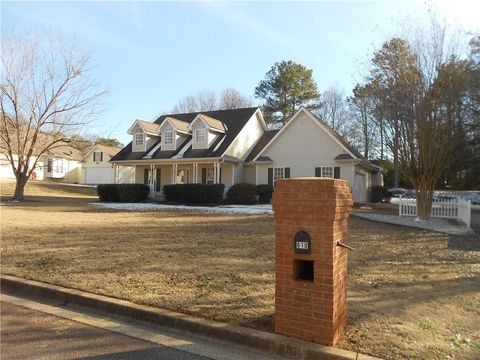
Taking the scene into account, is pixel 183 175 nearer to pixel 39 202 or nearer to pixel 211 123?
pixel 211 123

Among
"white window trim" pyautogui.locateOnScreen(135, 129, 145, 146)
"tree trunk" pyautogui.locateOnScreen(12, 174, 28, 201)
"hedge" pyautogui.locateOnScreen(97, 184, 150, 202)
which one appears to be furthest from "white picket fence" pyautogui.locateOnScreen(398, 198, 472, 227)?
"tree trunk" pyautogui.locateOnScreen(12, 174, 28, 201)

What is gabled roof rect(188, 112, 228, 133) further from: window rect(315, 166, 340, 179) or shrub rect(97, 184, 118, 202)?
window rect(315, 166, 340, 179)

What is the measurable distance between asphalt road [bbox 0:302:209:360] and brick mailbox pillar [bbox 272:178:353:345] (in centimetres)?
103

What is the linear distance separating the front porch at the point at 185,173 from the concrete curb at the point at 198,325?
22.1 metres

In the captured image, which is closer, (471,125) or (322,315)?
(322,315)

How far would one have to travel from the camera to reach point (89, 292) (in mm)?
5637

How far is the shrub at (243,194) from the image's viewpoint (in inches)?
1003

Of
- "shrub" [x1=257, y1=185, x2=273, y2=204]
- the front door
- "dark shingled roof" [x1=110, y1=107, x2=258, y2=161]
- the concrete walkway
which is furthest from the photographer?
the front door

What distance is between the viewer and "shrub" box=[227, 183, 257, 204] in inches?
1003

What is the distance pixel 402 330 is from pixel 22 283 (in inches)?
208

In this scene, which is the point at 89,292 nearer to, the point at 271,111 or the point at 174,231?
the point at 174,231

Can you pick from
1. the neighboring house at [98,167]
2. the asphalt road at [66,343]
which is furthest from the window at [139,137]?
the asphalt road at [66,343]

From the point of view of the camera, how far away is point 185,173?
32.0m

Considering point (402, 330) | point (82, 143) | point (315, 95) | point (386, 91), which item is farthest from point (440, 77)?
point (315, 95)
